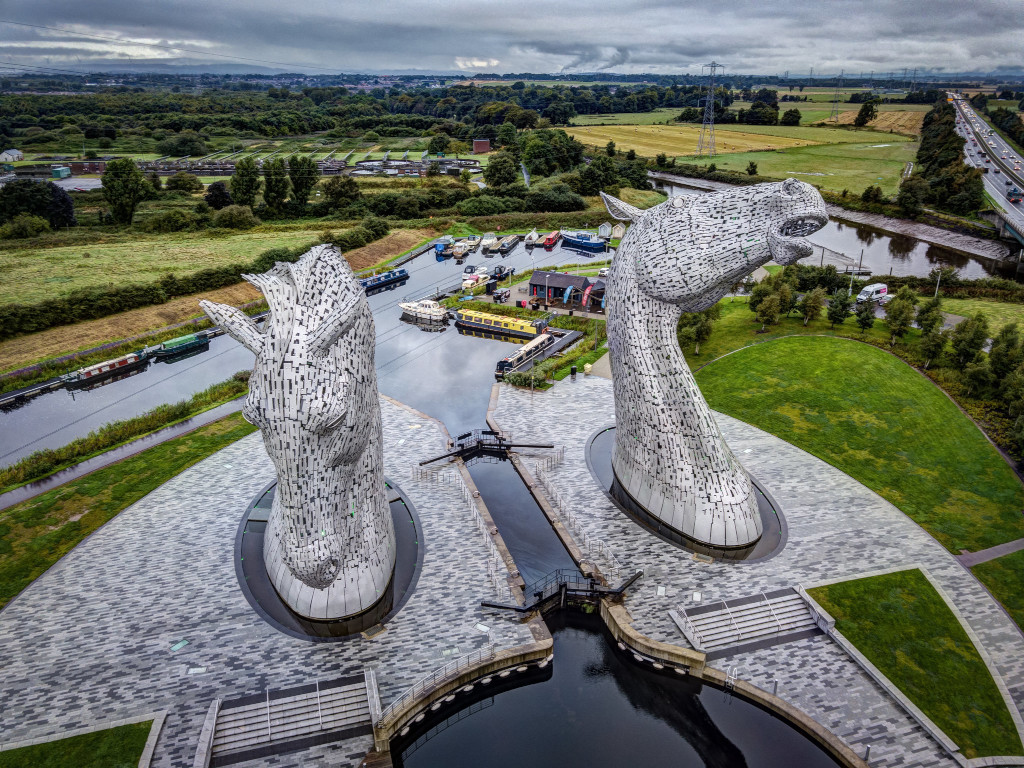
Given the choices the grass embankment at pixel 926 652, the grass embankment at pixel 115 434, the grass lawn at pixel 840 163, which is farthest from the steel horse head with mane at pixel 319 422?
the grass lawn at pixel 840 163

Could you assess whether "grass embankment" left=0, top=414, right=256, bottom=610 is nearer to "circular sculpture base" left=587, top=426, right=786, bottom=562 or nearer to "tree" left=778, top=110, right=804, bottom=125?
"circular sculpture base" left=587, top=426, right=786, bottom=562

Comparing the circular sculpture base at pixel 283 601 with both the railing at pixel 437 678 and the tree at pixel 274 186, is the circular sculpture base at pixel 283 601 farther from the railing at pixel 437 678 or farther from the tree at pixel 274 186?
the tree at pixel 274 186

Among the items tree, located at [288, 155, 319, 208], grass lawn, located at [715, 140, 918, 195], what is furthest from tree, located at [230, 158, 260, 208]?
grass lawn, located at [715, 140, 918, 195]

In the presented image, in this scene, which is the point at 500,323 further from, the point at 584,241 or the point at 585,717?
the point at 585,717

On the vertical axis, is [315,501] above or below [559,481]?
above

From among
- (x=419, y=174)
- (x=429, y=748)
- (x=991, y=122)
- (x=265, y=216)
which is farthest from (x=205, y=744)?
(x=991, y=122)

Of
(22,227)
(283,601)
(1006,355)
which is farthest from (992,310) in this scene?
(22,227)

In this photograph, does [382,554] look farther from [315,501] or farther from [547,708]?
[547,708]
